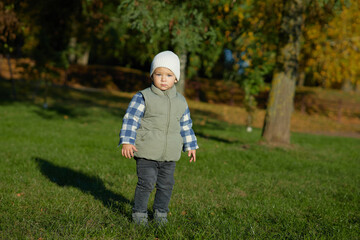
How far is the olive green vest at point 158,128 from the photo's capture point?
3.73 meters

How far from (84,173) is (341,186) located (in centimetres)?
428

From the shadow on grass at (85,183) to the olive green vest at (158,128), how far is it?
865 mm

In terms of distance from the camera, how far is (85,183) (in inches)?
216

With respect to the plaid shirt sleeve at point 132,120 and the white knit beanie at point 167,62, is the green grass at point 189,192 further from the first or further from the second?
the white knit beanie at point 167,62

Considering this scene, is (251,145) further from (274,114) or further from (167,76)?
(167,76)

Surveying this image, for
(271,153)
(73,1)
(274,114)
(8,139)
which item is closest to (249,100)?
(274,114)

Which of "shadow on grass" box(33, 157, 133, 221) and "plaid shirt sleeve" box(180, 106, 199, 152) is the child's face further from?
"shadow on grass" box(33, 157, 133, 221)

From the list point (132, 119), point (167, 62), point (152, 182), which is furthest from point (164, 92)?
point (152, 182)

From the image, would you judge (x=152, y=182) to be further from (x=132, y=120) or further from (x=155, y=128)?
(x=132, y=120)

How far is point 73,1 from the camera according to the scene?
11859mm

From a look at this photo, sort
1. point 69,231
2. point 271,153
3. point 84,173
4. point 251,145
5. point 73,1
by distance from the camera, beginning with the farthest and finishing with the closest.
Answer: point 73,1 < point 251,145 < point 271,153 < point 84,173 < point 69,231

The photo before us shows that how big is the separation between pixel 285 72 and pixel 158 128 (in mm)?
6812

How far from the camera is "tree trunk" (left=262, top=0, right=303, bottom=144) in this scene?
9734mm

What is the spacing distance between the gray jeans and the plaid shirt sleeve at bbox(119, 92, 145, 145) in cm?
29
